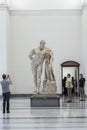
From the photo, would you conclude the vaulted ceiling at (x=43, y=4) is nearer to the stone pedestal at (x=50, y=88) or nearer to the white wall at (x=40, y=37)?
the white wall at (x=40, y=37)

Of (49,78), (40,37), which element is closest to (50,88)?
(49,78)

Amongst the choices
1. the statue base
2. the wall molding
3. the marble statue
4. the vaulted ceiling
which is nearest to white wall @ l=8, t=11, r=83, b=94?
the wall molding

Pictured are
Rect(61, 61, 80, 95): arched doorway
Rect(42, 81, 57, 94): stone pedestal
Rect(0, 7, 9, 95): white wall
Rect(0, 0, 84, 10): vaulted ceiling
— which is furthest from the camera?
Rect(0, 0, 84, 10): vaulted ceiling

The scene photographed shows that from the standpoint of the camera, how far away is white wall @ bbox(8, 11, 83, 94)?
27.0 meters

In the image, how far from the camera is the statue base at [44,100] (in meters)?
15.8

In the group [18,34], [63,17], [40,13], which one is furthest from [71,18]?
[18,34]

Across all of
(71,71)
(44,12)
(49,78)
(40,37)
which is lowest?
(49,78)

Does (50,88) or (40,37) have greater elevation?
(40,37)

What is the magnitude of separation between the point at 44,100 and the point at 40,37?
466 inches

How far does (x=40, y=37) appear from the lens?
1066 inches

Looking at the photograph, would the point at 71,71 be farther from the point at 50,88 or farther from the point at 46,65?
the point at 50,88

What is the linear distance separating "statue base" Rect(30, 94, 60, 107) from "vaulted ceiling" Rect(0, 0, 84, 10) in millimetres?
12653

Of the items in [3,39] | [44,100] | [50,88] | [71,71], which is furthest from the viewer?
[71,71]

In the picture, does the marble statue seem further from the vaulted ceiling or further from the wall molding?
the vaulted ceiling
